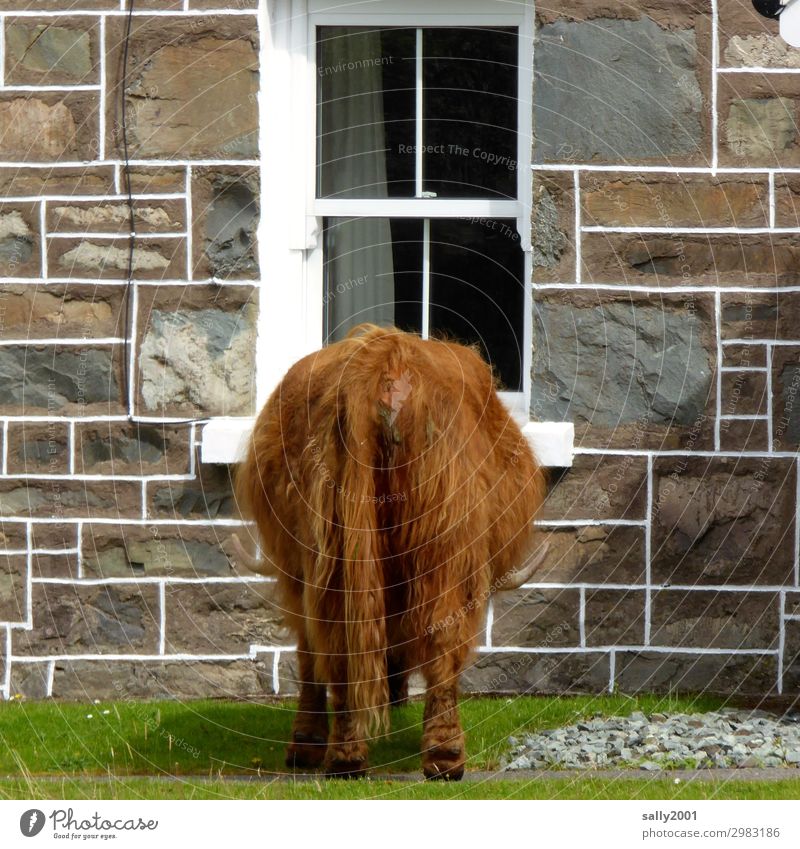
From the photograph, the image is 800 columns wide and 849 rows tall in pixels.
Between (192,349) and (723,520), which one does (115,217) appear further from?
(723,520)

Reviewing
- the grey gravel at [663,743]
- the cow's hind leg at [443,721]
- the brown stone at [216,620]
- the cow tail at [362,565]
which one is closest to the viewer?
the cow tail at [362,565]

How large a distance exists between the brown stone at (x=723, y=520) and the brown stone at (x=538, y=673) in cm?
54

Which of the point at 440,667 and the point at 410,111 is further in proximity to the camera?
the point at 410,111

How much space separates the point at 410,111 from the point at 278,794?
3558 mm

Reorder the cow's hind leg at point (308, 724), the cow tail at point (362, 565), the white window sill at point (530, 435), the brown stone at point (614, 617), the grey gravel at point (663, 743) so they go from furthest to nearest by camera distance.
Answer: the brown stone at point (614, 617) → the white window sill at point (530, 435) → the cow's hind leg at point (308, 724) → the grey gravel at point (663, 743) → the cow tail at point (362, 565)

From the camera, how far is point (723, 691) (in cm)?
624

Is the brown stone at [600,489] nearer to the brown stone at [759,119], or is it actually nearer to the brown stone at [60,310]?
the brown stone at [759,119]

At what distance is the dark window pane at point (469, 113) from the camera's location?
6.58 metres

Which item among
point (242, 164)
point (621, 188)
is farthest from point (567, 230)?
point (242, 164)

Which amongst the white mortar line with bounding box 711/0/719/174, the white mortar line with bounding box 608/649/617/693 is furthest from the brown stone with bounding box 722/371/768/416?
the white mortar line with bounding box 608/649/617/693

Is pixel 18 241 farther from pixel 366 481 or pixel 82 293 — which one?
pixel 366 481

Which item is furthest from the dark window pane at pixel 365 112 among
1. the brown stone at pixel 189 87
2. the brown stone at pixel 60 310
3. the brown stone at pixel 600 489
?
the brown stone at pixel 600 489

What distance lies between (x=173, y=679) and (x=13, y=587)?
0.88 m

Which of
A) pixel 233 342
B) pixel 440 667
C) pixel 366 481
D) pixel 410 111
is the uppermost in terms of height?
pixel 410 111
